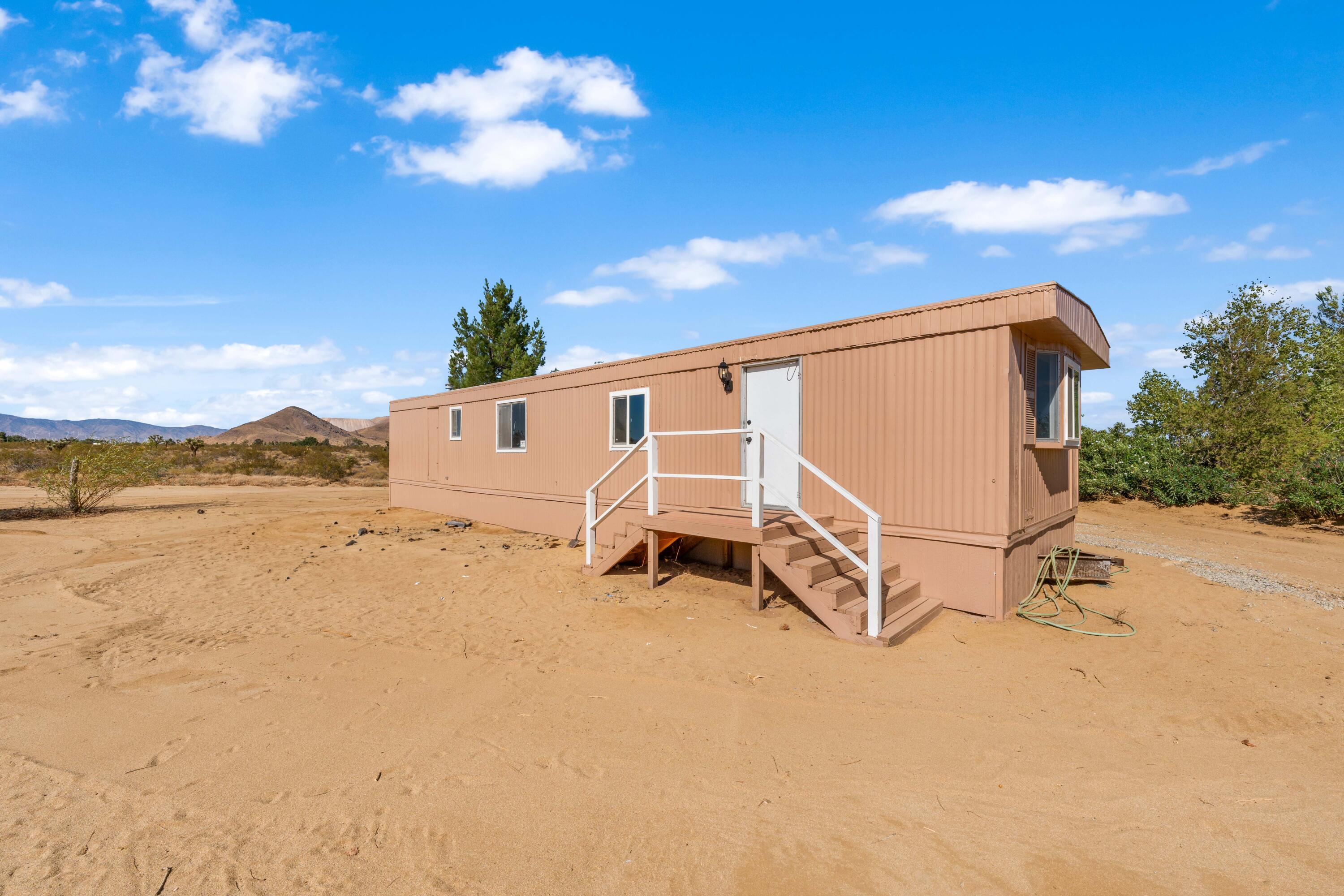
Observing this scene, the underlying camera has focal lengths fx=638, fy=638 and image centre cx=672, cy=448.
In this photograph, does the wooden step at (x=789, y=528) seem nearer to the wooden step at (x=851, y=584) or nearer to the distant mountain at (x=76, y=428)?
the wooden step at (x=851, y=584)

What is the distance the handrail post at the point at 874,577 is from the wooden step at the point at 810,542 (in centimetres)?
90

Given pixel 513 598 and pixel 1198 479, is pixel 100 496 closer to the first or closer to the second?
pixel 513 598

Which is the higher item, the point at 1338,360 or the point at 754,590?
the point at 1338,360

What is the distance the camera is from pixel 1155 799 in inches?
123

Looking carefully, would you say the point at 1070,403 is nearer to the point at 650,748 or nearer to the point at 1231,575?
the point at 1231,575

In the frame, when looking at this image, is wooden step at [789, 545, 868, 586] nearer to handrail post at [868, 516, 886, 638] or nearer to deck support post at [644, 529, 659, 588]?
handrail post at [868, 516, 886, 638]

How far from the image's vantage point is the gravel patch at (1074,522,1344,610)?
23.0ft

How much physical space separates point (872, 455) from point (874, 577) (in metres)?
1.92

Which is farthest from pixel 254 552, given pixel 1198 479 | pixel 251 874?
pixel 1198 479

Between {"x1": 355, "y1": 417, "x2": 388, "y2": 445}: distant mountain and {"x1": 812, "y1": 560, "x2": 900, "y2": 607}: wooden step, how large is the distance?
72.1 metres

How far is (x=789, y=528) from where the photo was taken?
6.90 meters

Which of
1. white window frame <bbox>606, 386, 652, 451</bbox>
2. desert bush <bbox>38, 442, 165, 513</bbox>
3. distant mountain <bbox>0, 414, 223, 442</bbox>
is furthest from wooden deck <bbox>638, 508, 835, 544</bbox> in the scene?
distant mountain <bbox>0, 414, 223, 442</bbox>

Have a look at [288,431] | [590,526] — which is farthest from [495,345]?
[288,431]

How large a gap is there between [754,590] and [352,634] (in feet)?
12.3
